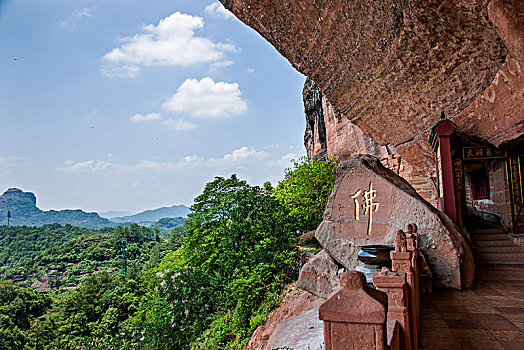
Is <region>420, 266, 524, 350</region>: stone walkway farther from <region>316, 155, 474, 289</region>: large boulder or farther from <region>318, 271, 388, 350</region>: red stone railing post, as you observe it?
<region>318, 271, 388, 350</region>: red stone railing post

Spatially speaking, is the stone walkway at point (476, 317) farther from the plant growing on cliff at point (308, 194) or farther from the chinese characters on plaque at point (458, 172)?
the plant growing on cliff at point (308, 194)

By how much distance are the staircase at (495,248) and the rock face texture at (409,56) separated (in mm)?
2392

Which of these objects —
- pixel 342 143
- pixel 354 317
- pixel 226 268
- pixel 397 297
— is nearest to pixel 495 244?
pixel 342 143

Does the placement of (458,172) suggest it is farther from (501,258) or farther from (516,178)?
A: (501,258)

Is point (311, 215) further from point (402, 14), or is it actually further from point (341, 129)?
point (402, 14)

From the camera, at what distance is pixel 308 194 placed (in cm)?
964

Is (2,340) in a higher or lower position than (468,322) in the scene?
lower

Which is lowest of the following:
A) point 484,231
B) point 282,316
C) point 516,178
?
point 282,316

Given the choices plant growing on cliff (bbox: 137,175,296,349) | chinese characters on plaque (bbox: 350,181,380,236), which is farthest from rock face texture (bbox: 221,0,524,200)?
plant growing on cliff (bbox: 137,175,296,349)

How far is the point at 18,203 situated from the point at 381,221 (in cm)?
10779

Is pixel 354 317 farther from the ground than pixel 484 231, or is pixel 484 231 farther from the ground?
pixel 354 317

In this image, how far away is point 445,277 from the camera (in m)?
4.39

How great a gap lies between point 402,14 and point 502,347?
4007 millimetres

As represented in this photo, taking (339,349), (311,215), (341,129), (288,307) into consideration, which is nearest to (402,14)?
(339,349)
